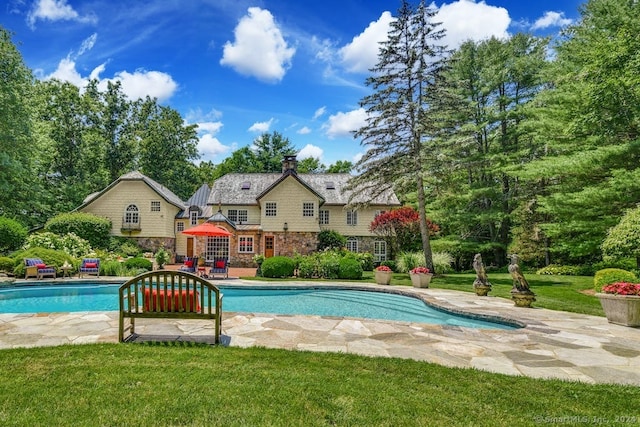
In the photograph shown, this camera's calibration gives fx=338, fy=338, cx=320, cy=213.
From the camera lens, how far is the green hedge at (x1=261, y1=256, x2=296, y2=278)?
17.0 metres

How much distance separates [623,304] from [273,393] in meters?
7.53

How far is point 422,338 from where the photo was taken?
575 centimetres

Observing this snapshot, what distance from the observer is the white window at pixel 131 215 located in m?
25.7

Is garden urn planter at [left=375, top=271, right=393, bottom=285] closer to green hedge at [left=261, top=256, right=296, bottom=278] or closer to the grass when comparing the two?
green hedge at [left=261, top=256, right=296, bottom=278]

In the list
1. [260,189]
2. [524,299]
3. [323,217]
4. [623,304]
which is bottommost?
[524,299]

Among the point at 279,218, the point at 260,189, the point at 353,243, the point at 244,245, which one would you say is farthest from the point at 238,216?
the point at 353,243

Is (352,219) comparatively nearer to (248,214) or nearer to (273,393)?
(248,214)

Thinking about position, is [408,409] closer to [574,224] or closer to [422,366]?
[422,366]

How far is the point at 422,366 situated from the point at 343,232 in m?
21.6

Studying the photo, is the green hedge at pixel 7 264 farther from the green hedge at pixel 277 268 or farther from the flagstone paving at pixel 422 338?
the green hedge at pixel 277 268

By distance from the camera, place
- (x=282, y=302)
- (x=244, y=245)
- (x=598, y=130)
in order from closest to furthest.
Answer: (x=282, y=302), (x=598, y=130), (x=244, y=245)

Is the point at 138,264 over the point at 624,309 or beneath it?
over

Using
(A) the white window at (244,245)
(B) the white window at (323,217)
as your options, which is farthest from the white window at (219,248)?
(B) the white window at (323,217)

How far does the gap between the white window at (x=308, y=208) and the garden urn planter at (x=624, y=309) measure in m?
18.4
